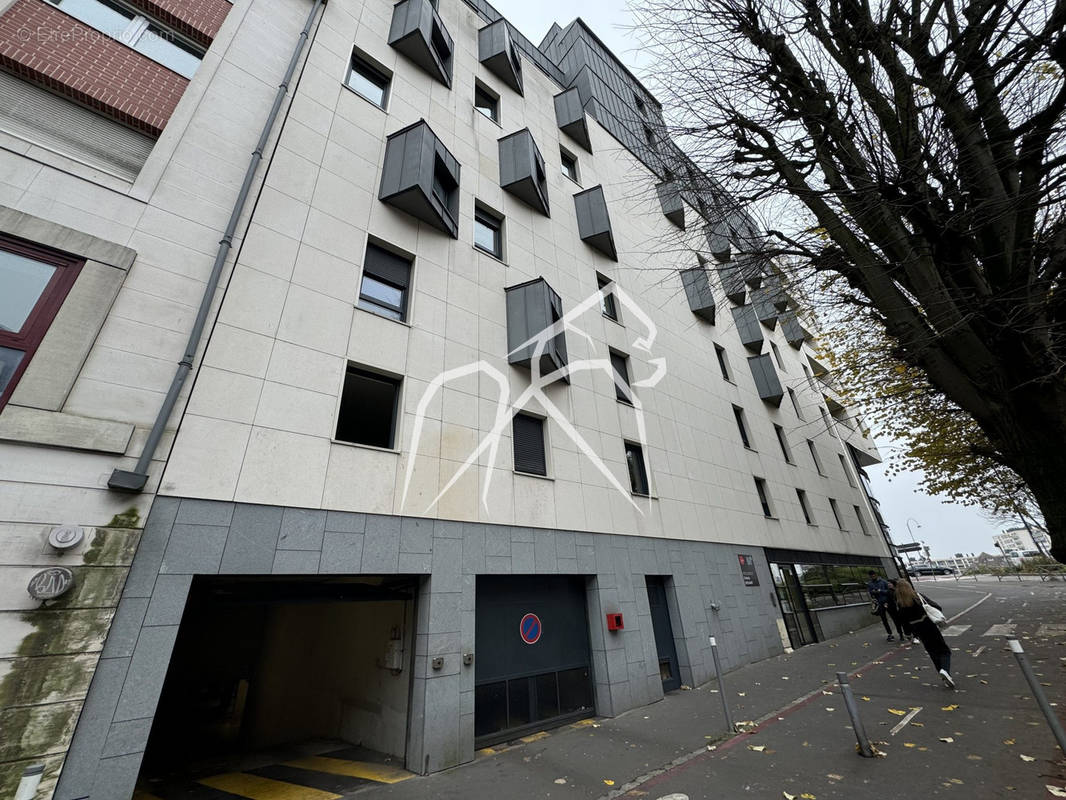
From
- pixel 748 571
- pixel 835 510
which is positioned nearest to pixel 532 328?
pixel 748 571

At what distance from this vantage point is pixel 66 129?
245 inches

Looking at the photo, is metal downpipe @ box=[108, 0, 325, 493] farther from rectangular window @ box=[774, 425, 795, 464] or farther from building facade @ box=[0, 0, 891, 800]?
rectangular window @ box=[774, 425, 795, 464]

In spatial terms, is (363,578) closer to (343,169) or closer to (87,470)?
(87,470)

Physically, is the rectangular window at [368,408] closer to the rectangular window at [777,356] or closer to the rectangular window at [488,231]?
the rectangular window at [488,231]

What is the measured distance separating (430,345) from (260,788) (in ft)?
24.3

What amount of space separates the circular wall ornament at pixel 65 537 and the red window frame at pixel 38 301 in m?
1.56

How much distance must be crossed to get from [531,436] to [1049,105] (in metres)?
8.86

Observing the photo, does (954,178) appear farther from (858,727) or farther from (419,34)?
(419,34)

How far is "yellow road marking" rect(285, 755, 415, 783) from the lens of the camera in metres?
5.96

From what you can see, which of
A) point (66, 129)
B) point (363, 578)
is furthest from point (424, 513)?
point (66, 129)

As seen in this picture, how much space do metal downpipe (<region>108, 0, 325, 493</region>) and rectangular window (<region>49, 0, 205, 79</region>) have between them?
1672 mm

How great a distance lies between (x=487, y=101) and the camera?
1418 centimetres

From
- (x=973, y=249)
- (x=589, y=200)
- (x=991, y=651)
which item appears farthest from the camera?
(x=589, y=200)

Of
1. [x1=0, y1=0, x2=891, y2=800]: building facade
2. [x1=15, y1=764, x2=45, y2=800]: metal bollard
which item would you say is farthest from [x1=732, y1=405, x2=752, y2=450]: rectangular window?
[x1=15, y1=764, x2=45, y2=800]: metal bollard
